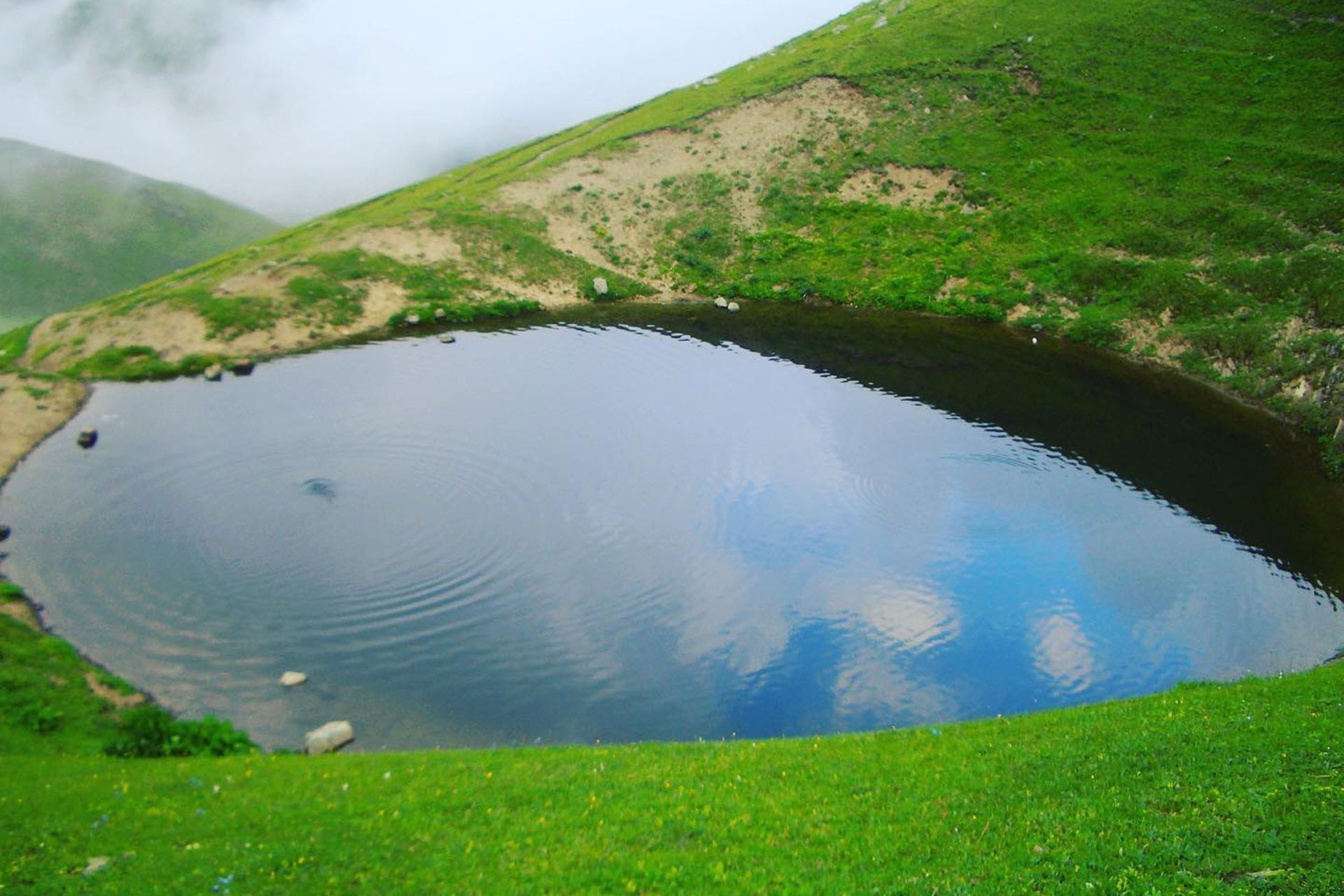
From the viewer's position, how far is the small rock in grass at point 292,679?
103 ft

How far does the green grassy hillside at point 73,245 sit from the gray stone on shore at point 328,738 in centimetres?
15581

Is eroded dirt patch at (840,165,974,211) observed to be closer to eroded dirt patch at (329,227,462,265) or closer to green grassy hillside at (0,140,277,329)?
eroded dirt patch at (329,227,462,265)

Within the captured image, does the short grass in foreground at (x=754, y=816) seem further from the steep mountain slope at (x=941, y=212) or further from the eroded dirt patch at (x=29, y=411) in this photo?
the steep mountain slope at (x=941, y=212)

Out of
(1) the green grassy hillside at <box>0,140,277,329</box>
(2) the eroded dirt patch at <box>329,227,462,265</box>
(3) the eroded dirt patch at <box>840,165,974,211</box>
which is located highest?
(1) the green grassy hillside at <box>0,140,277,329</box>

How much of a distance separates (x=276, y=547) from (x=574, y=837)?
88.0 ft

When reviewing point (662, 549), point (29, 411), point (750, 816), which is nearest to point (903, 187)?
point (662, 549)

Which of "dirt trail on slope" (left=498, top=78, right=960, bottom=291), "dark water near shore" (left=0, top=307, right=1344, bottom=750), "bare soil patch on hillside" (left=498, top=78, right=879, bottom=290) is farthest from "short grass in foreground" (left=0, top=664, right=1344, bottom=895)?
"bare soil patch on hillside" (left=498, top=78, right=879, bottom=290)

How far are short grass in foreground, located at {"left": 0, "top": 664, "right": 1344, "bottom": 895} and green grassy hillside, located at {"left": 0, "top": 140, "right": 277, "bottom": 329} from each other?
162437 millimetres

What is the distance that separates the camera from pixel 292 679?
1235 inches

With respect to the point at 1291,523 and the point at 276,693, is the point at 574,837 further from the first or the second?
the point at 1291,523

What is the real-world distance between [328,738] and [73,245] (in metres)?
196

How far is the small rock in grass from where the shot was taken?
31.3 m

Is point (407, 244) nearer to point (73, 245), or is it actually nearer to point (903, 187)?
point (903, 187)

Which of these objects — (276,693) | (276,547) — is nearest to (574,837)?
(276,693)
